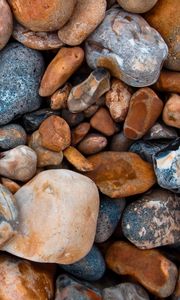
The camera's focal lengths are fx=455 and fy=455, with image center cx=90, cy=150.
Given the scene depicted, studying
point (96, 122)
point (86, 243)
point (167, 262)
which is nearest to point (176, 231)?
point (167, 262)

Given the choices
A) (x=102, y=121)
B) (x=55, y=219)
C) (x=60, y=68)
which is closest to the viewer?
(x=55, y=219)

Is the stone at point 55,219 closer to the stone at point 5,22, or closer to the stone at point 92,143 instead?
the stone at point 92,143

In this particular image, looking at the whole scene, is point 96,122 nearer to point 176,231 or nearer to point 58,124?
point 58,124

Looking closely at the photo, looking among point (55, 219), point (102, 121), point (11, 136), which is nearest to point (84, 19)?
point (102, 121)

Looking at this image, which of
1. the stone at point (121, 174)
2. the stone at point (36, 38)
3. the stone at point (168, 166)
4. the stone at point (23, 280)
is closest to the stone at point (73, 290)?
the stone at point (23, 280)

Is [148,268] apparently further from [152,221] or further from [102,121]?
[102,121]

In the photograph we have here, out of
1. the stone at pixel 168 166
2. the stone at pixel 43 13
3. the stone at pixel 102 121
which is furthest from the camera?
the stone at pixel 102 121

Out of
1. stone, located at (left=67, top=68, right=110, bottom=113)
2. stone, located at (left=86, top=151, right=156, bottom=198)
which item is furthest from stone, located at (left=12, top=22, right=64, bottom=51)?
stone, located at (left=86, top=151, right=156, bottom=198)
